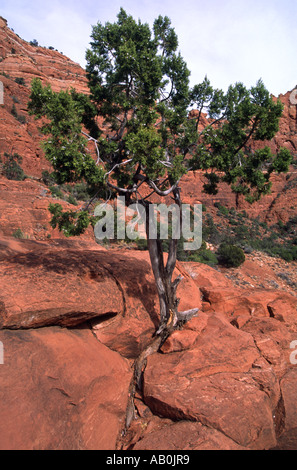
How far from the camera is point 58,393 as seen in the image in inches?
171

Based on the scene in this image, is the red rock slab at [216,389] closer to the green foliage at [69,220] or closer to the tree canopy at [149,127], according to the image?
the tree canopy at [149,127]

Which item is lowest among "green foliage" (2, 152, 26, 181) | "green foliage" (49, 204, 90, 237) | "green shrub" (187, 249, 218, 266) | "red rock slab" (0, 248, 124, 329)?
"green shrub" (187, 249, 218, 266)

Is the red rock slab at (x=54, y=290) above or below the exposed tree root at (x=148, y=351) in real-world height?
above

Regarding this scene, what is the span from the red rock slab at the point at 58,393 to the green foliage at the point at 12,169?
2318 cm

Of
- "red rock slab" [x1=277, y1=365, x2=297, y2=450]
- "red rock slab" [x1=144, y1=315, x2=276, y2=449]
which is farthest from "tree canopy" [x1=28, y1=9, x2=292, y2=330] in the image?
"red rock slab" [x1=277, y1=365, x2=297, y2=450]

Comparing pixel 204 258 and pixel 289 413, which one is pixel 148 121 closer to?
pixel 289 413

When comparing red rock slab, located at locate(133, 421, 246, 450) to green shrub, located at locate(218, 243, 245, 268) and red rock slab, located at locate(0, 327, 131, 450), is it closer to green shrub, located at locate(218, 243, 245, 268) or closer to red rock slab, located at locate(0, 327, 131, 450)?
red rock slab, located at locate(0, 327, 131, 450)

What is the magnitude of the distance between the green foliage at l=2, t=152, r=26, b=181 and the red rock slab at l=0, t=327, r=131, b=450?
23.2 meters

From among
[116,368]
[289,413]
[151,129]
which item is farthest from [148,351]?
[151,129]

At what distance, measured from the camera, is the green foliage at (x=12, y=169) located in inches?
961

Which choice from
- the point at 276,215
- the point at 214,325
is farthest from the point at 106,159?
the point at 276,215

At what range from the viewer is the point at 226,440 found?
161 inches

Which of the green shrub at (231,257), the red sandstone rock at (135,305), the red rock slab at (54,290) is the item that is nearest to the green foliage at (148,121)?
the red rock slab at (54,290)

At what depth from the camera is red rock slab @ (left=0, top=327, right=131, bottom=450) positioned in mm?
3730
